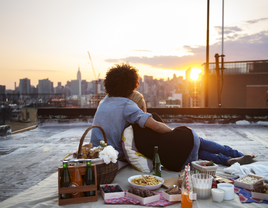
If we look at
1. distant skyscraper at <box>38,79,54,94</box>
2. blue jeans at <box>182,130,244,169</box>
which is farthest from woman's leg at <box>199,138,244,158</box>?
distant skyscraper at <box>38,79,54,94</box>

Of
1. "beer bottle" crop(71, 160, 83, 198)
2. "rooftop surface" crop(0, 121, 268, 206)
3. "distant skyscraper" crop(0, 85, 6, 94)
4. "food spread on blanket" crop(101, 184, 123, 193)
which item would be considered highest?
"distant skyscraper" crop(0, 85, 6, 94)

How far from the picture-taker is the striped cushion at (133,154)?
3268 millimetres

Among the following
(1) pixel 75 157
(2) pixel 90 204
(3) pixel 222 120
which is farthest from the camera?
(3) pixel 222 120

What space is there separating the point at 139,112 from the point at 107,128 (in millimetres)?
507

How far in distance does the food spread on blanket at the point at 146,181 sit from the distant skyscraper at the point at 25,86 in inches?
Answer: 5354

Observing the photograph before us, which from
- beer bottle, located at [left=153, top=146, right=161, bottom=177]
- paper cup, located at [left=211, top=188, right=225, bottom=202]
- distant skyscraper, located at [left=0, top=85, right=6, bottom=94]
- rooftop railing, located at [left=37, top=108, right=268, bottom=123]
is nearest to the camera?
paper cup, located at [left=211, top=188, right=225, bottom=202]

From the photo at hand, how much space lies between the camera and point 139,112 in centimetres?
314

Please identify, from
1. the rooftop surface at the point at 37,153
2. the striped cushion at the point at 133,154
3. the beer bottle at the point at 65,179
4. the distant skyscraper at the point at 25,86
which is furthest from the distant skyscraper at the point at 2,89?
the beer bottle at the point at 65,179

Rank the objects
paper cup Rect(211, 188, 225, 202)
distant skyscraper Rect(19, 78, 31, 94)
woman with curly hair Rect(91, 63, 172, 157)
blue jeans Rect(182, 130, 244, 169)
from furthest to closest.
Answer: distant skyscraper Rect(19, 78, 31, 94) → blue jeans Rect(182, 130, 244, 169) → woman with curly hair Rect(91, 63, 172, 157) → paper cup Rect(211, 188, 225, 202)

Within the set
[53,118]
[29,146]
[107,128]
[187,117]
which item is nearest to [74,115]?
[53,118]

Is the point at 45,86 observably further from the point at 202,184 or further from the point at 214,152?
the point at 202,184

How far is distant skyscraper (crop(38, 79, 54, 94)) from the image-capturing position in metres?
123

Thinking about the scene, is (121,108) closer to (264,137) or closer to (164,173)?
(164,173)

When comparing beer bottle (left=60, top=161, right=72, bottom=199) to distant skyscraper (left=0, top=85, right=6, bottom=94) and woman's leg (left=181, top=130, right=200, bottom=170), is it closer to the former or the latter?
woman's leg (left=181, top=130, right=200, bottom=170)
